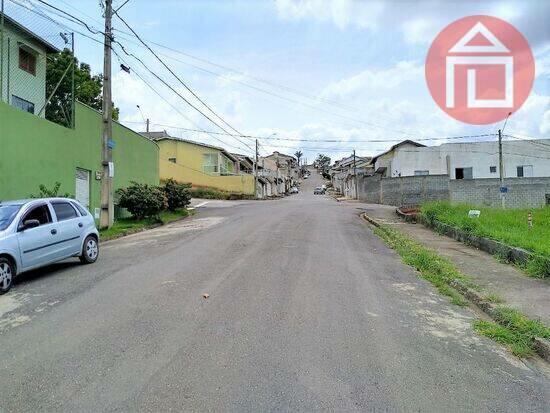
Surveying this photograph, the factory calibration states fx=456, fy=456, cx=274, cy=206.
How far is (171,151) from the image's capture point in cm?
5441

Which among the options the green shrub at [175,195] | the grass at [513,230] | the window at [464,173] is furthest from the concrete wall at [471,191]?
the green shrub at [175,195]

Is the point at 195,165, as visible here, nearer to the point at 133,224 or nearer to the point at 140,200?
the point at 140,200

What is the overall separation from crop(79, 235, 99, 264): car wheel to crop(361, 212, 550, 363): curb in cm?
790

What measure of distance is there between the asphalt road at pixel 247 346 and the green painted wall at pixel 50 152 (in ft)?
16.8

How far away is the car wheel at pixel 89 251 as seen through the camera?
10.4 meters

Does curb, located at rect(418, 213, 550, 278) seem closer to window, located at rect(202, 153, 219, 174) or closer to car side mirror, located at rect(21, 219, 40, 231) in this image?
car side mirror, located at rect(21, 219, 40, 231)

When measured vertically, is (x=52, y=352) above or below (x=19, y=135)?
below

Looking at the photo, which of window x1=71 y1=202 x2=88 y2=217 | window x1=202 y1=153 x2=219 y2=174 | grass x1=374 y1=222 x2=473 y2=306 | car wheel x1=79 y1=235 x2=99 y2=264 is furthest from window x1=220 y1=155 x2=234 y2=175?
car wheel x1=79 y1=235 x2=99 y2=264

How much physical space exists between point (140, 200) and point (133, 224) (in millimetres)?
1232

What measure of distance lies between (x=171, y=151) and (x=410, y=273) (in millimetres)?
47889

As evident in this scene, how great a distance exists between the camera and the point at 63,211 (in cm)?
1009

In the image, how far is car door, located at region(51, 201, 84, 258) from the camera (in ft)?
31.5

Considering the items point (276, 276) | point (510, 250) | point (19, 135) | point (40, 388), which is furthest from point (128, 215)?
point (40, 388)

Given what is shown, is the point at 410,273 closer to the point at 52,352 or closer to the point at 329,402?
the point at 329,402
